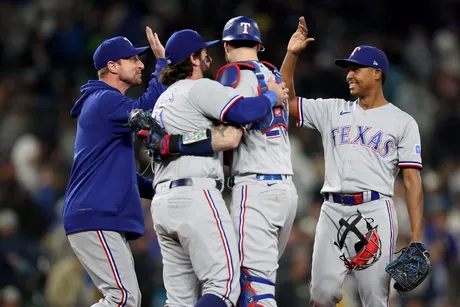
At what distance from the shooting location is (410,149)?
269 inches

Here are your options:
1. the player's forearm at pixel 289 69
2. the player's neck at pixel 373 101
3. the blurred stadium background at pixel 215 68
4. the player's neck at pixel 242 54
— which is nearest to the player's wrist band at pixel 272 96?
the player's neck at pixel 242 54

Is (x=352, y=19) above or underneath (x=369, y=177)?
above

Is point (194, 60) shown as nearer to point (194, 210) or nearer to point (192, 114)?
point (192, 114)

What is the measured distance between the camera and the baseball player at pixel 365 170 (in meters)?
6.75

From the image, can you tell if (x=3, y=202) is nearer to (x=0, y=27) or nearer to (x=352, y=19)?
(x=0, y=27)

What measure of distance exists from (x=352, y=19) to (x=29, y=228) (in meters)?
7.44

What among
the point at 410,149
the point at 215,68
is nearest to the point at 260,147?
the point at 410,149

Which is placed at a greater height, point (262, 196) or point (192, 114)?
point (192, 114)

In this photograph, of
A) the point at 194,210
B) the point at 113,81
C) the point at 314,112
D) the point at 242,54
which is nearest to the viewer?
the point at 194,210

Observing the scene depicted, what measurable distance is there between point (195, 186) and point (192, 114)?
486 millimetres

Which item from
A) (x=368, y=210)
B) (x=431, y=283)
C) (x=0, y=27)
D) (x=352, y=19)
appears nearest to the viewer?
(x=368, y=210)

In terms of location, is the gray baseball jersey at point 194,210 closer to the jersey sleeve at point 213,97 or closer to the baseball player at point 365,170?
the jersey sleeve at point 213,97

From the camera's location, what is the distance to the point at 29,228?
1184 centimetres

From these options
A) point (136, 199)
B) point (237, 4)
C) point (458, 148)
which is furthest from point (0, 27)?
point (136, 199)
